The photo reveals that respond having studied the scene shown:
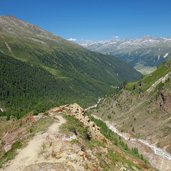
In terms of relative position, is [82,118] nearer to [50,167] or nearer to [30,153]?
[30,153]

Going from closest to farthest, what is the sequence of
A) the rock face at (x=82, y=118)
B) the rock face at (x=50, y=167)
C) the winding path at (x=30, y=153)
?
the rock face at (x=50, y=167) → the winding path at (x=30, y=153) → the rock face at (x=82, y=118)

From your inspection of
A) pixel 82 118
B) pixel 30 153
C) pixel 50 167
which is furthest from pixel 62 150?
pixel 82 118

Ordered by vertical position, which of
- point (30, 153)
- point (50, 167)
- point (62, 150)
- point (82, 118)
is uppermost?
point (82, 118)

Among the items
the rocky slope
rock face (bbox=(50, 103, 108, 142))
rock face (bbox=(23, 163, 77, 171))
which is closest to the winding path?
the rocky slope

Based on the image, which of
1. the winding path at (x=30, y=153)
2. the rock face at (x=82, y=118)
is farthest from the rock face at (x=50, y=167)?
the rock face at (x=82, y=118)

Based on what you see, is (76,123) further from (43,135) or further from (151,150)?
(151,150)

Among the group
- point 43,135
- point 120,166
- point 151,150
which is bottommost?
point 151,150

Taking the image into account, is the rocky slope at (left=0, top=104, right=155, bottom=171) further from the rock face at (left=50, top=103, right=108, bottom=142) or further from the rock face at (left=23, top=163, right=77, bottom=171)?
the rock face at (left=50, top=103, right=108, bottom=142)

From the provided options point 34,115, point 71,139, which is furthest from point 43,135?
point 34,115

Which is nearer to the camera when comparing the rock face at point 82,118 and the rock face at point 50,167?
the rock face at point 50,167

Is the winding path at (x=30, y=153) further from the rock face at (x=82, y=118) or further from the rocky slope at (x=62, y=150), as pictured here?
the rock face at (x=82, y=118)

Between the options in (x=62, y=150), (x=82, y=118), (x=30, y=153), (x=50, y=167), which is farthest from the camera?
(x=82, y=118)
